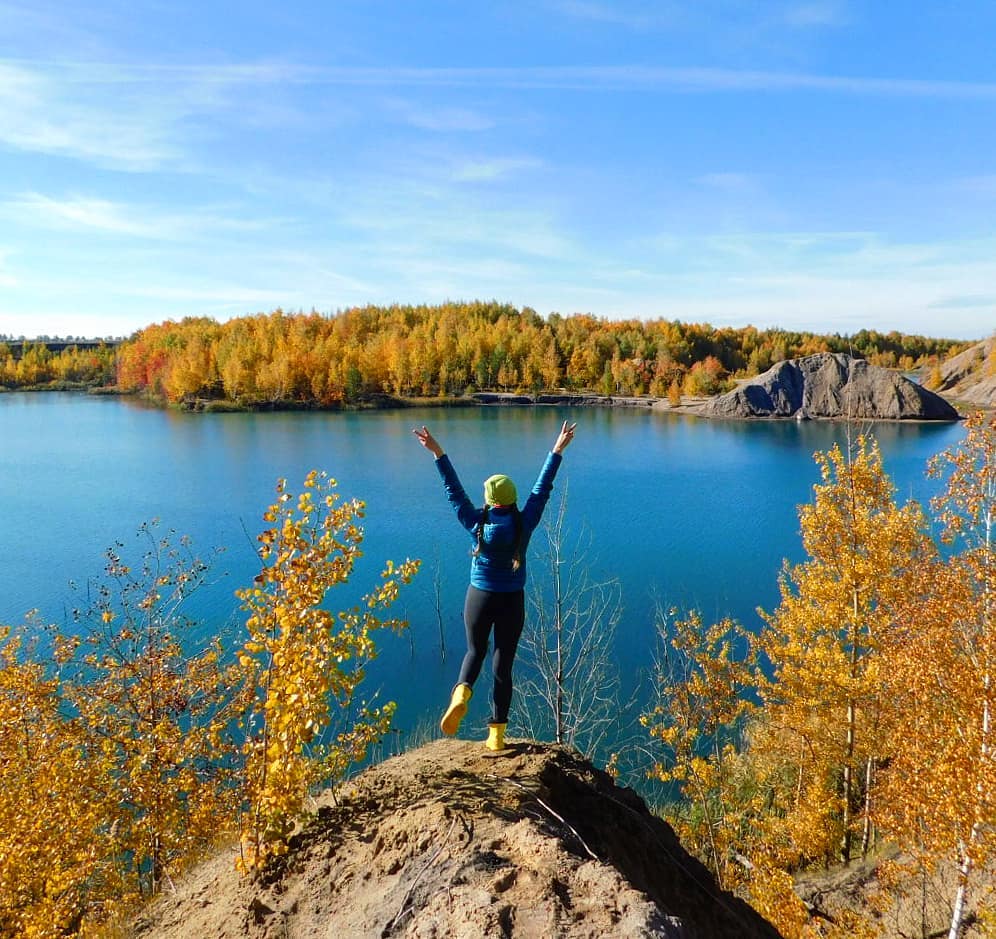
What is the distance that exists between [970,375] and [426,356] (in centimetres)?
8406

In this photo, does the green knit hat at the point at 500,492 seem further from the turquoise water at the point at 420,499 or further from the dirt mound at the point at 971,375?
the dirt mound at the point at 971,375

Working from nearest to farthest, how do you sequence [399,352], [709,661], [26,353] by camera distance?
[709,661], [399,352], [26,353]

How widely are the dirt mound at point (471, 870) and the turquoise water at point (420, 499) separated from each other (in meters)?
5.64

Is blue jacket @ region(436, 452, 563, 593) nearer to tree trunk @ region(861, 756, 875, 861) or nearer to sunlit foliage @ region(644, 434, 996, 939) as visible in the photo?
sunlit foliage @ region(644, 434, 996, 939)

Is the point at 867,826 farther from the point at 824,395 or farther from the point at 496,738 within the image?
the point at 824,395

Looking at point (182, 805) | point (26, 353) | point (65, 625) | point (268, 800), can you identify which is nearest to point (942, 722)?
point (268, 800)

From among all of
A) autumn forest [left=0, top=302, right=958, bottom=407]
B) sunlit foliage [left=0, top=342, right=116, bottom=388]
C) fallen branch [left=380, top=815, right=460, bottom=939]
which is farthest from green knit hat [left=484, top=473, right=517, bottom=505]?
sunlit foliage [left=0, top=342, right=116, bottom=388]

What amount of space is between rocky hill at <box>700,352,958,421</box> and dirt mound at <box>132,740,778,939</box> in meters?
80.6

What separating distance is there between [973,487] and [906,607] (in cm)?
184

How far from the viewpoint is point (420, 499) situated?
3284 centimetres

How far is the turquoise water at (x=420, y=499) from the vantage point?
66.6 ft

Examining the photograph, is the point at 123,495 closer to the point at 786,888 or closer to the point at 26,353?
the point at 786,888

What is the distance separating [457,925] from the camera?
10.2ft

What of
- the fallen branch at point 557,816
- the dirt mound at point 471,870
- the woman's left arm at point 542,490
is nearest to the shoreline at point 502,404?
the woman's left arm at point 542,490
